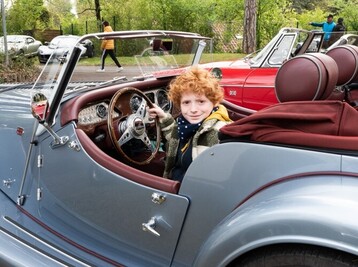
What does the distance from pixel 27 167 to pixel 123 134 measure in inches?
24.0

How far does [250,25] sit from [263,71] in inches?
369

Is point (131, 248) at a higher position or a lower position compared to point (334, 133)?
lower

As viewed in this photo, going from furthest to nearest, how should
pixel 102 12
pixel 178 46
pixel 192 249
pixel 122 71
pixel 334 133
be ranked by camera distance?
1. pixel 102 12
2. pixel 178 46
3. pixel 122 71
4. pixel 192 249
5. pixel 334 133

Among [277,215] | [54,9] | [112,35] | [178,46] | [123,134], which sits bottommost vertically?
[54,9]

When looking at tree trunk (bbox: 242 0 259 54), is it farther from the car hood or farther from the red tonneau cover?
the red tonneau cover

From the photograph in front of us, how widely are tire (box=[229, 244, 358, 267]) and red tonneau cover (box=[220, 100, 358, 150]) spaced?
359 mm

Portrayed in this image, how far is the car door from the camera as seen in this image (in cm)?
193

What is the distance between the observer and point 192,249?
1.86 metres

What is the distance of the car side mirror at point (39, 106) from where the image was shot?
2242 mm

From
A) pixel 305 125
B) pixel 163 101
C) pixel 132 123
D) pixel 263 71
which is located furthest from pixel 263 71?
pixel 305 125

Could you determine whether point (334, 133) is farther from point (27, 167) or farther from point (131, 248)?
point (27, 167)

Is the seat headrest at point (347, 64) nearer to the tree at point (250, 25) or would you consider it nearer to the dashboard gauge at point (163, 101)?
the dashboard gauge at point (163, 101)

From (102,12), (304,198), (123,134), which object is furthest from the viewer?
(102,12)

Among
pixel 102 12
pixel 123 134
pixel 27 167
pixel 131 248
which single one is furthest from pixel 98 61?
pixel 102 12
